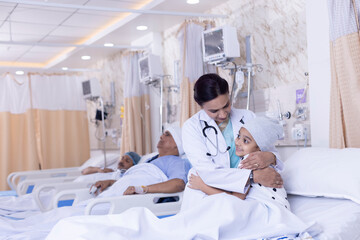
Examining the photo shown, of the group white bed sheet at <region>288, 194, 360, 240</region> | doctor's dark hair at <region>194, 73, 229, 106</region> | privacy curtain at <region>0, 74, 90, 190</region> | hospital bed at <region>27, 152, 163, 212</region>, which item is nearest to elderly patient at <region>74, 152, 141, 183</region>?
hospital bed at <region>27, 152, 163, 212</region>

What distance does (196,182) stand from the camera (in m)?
2.30

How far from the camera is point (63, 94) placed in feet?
19.6

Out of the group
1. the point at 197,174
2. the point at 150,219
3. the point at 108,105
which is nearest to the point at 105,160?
the point at 108,105

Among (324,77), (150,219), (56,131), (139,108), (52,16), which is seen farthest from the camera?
(56,131)

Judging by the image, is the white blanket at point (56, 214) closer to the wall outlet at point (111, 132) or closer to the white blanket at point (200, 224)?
the white blanket at point (200, 224)

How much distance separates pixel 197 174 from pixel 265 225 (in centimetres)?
54

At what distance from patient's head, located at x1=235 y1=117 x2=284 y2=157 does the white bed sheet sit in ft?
1.17

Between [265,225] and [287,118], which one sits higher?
[287,118]

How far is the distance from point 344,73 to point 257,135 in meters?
0.79

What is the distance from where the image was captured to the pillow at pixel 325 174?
212 cm

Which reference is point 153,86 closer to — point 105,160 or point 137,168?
point 105,160

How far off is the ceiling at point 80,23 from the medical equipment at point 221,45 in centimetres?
33

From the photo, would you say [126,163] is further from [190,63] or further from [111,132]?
[111,132]

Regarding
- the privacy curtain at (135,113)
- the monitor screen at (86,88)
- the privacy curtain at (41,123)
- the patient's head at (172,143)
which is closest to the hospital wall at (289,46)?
the patient's head at (172,143)
